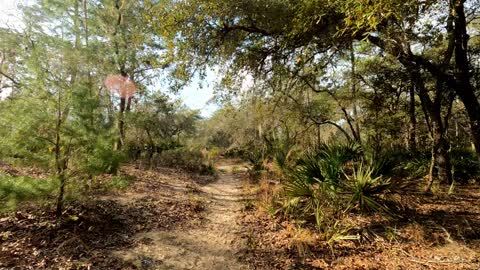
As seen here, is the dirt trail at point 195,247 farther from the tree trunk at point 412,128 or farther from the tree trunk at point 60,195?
the tree trunk at point 412,128

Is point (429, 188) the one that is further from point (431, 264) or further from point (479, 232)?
point (431, 264)

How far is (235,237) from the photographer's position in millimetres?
5242

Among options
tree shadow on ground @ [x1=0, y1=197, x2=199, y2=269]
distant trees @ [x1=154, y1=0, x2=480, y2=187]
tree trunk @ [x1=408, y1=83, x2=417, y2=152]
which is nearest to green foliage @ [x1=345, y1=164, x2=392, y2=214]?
distant trees @ [x1=154, y1=0, x2=480, y2=187]

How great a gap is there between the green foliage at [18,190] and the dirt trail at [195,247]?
155 centimetres

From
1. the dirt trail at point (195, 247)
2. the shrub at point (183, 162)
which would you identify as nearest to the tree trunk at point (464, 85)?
the dirt trail at point (195, 247)

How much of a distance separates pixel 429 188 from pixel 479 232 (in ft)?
6.87

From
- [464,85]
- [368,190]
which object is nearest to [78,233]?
[368,190]

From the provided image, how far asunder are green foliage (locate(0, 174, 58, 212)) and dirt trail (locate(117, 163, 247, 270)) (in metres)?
1.55

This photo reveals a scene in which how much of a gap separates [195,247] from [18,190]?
282cm

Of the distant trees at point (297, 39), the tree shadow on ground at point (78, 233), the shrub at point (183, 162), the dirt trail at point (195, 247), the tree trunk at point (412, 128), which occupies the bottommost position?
the dirt trail at point (195, 247)

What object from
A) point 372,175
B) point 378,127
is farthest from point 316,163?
point 378,127

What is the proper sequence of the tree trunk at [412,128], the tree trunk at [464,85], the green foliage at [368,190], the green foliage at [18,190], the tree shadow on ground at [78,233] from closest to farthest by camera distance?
the green foliage at [18,190] < the tree shadow on ground at [78,233] < the green foliage at [368,190] < the tree trunk at [464,85] < the tree trunk at [412,128]

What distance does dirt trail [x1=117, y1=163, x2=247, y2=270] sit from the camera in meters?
4.12

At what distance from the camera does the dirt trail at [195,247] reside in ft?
13.5
